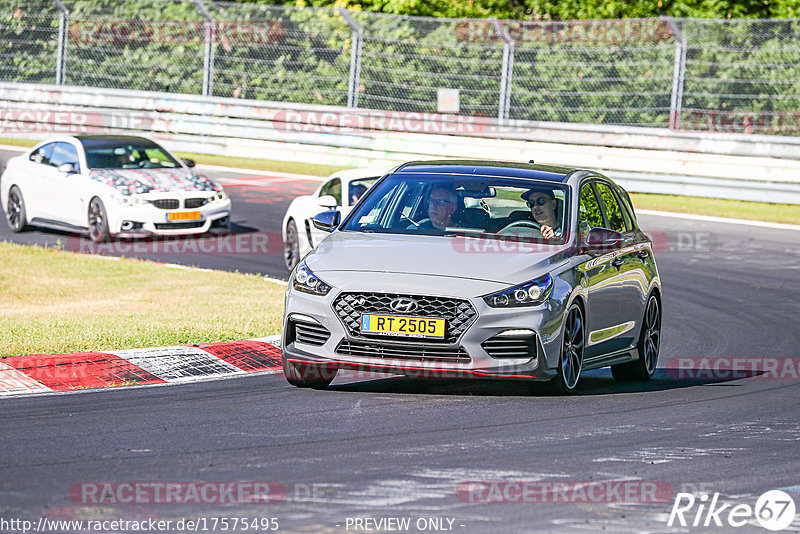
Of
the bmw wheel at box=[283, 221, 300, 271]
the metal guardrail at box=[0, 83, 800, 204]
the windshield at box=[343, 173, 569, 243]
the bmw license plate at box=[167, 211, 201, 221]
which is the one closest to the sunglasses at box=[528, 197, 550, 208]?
the windshield at box=[343, 173, 569, 243]

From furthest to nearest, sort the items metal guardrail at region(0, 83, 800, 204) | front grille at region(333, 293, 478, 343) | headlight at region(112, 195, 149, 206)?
metal guardrail at region(0, 83, 800, 204)
headlight at region(112, 195, 149, 206)
front grille at region(333, 293, 478, 343)

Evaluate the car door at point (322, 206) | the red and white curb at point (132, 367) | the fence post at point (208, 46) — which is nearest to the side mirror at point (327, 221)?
the red and white curb at point (132, 367)

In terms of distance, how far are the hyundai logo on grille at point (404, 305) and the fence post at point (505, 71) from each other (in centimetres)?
1790

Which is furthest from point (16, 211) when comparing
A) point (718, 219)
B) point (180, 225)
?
point (718, 219)

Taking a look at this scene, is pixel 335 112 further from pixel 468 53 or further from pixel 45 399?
pixel 45 399

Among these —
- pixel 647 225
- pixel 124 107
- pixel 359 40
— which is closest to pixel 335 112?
pixel 359 40

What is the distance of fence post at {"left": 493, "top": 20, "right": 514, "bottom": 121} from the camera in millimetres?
26359

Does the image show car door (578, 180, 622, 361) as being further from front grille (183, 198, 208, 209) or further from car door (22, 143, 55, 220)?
car door (22, 143, 55, 220)

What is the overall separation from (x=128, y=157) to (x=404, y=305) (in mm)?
11968

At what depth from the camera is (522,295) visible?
898cm

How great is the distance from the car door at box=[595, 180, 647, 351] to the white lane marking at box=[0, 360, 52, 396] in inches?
158

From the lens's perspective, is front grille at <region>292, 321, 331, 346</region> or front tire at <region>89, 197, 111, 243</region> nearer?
front grille at <region>292, 321, 331, 346</region>

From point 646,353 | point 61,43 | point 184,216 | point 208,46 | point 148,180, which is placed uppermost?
point 208,46

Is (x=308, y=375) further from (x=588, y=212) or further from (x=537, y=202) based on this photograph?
(x=588, y=212)
